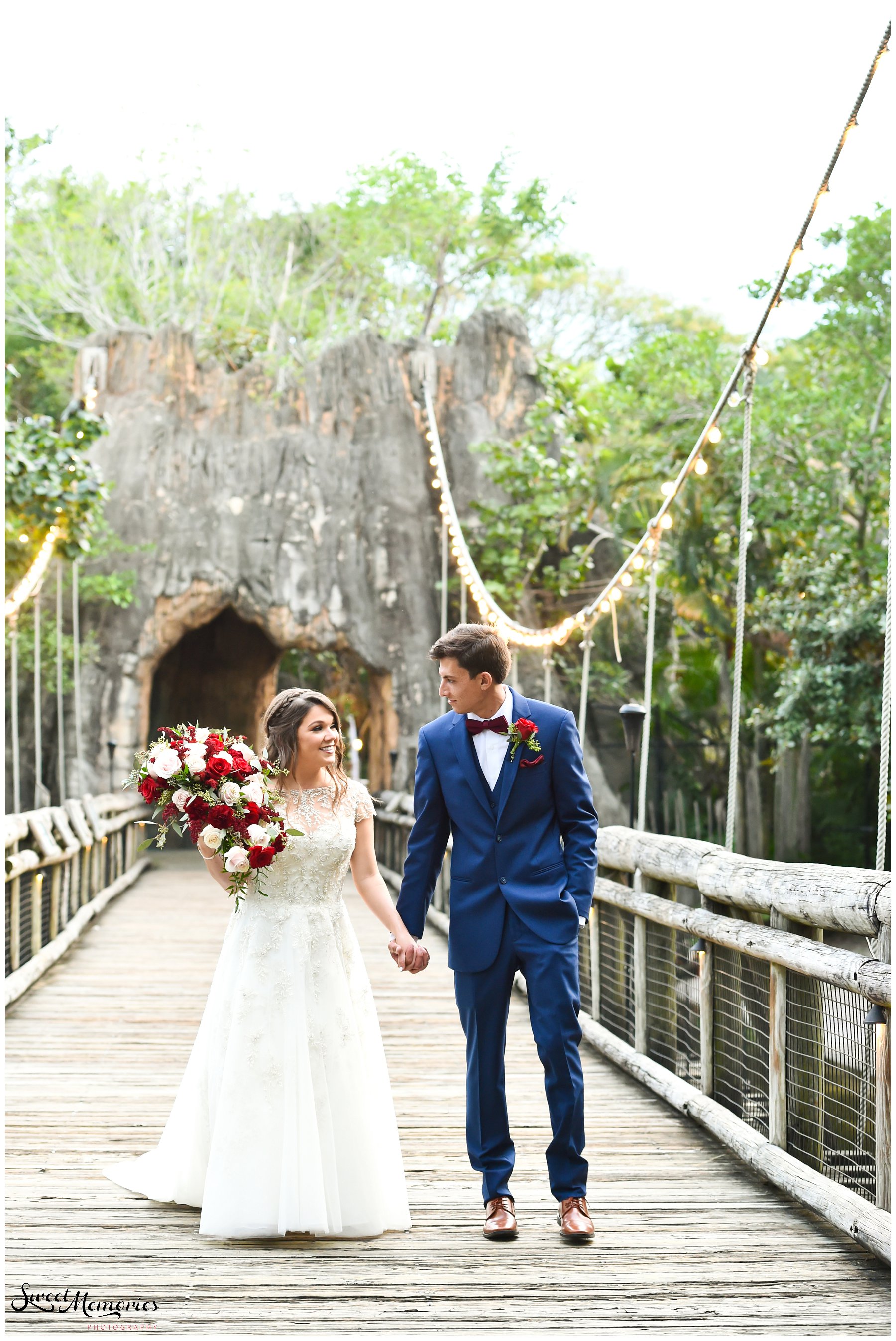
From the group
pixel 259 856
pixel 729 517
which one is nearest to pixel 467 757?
pixel 259 856

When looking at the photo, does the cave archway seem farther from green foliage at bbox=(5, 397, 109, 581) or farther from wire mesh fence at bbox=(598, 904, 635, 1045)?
wire mesh fence at bbox=(598, 904, 635, 1045)

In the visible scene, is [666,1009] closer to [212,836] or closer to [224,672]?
[212,836]

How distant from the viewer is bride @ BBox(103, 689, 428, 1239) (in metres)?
2.62

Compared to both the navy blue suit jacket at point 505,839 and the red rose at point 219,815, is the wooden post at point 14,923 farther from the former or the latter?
the navy blue suit jacket at point 505,839

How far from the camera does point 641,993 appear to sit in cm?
424

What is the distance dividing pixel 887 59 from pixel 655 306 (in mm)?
20157

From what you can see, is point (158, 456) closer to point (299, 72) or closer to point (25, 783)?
point (25, 783)

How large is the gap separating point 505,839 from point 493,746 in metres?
0.20

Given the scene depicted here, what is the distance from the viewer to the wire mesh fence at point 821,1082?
2912mm

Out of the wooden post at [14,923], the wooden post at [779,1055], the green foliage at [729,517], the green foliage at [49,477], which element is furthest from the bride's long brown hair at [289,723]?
the green foliage at [729,517]

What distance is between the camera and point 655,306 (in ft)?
73.8

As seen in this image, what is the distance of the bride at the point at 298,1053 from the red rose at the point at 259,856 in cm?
11

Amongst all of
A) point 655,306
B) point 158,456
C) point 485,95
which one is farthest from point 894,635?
point 655,306

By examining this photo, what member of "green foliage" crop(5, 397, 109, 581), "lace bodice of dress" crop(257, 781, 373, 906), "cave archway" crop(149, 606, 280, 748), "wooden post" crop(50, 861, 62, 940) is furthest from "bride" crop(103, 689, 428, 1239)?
"cave archway" crop(149, 606, 280, 748)
